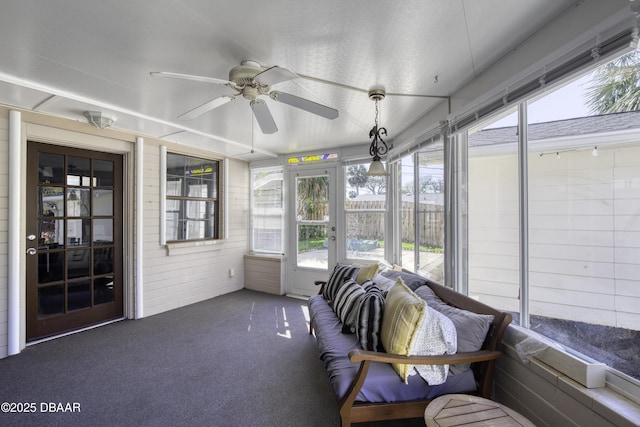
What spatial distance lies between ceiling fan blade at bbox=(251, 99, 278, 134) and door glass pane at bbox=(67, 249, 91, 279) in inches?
112

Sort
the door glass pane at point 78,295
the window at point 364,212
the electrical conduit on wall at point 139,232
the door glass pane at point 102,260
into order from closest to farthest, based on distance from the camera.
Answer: the door glass pane at point 78,295 < the door glass pane at point 102,260 < the electrical conduit on wall at point 139,232 < the window at point 364,212

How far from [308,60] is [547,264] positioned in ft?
6.37

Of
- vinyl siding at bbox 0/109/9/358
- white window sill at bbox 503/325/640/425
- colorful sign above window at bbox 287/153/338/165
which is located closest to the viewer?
white window sill at bbox 503/325/640/425

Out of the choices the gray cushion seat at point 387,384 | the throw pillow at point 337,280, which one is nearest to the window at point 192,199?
the throw pillow at point 337,280

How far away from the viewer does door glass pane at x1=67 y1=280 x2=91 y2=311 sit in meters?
3.29

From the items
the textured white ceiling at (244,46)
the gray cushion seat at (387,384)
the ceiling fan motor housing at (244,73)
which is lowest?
the gray cushion seat at (387,384)

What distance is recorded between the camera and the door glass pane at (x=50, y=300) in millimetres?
3078

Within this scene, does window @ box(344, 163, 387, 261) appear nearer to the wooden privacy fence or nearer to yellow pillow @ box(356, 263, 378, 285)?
the wooden privacy fence

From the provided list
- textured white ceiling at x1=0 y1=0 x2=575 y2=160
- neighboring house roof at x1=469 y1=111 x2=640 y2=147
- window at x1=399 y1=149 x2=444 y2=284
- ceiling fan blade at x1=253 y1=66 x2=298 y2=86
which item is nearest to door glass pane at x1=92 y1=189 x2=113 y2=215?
textured white ceiling at x1=0 y1=0 x2=575 y2=160

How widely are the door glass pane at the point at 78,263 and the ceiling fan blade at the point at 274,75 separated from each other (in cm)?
326

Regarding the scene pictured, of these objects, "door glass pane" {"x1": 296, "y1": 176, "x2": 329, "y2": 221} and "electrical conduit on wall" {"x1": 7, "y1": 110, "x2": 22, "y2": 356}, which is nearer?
"electrical conduit on wall" {"x1": 7, "y1": 110, "x2": 22, "y2": 356}

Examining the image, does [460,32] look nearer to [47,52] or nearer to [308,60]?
[308,60]

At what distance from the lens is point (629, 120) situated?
119 cm

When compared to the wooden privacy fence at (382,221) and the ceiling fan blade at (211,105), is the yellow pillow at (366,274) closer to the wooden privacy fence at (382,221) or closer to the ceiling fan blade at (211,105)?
the wooden privacy fence at (382,221)
